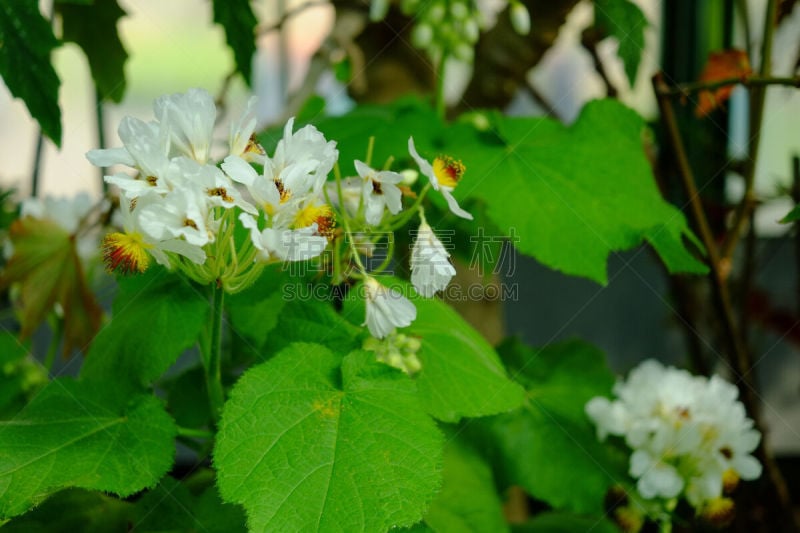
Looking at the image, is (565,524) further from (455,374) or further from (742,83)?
(742,83)

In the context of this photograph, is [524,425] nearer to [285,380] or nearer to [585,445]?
→ [585,445]

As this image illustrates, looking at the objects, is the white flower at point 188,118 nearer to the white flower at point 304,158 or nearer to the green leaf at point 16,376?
the white flower at point 304,158

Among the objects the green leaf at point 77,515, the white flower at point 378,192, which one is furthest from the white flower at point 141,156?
the green leaf at point 77,515

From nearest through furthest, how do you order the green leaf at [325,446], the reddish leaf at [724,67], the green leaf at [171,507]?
the green leaf at [325,446]
the green leaf at [171,507]
the reddish leaf at [724,67]

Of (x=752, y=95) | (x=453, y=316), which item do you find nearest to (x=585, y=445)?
(x=453, y=316)

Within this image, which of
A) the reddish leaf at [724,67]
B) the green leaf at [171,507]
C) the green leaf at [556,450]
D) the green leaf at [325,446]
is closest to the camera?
the green leaf at [325,446]

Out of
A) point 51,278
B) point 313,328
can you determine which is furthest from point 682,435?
point 51,278

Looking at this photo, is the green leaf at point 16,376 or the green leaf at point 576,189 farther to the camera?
the green leaf at point 16,376
